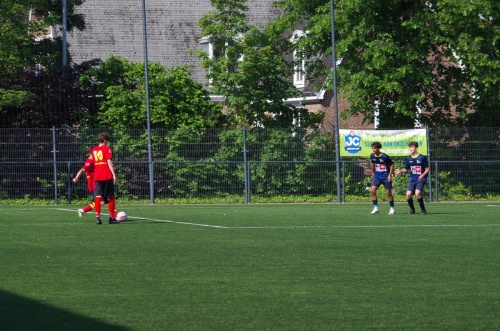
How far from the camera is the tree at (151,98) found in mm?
37281

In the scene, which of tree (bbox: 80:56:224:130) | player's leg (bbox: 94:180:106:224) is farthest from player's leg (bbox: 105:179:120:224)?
tree (bbox: 80:56:224:130)

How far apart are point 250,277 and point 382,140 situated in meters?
23.8

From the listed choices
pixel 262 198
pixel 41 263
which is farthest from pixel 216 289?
pixel 262 198

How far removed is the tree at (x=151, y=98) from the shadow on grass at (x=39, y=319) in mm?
27761

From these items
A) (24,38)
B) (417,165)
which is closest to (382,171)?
(417,165)

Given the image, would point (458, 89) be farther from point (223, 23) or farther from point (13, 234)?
point (13, 234)

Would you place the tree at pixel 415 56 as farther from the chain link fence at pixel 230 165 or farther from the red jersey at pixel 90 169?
the red jersey at pixel 90 169

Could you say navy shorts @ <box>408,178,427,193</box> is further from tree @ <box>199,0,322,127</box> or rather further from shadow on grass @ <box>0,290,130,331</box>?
shadow on grass @ <box>0,290,130,331</box>

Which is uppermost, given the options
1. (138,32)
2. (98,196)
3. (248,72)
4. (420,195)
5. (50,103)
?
(138,32)

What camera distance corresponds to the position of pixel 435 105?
37.6 m

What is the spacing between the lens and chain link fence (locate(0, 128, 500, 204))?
3331 cm

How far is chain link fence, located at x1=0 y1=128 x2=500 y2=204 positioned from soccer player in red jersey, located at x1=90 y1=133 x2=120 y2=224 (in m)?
11.2

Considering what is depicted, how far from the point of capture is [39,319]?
27.8ft

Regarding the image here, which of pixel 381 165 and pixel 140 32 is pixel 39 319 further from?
pixel 140 32
